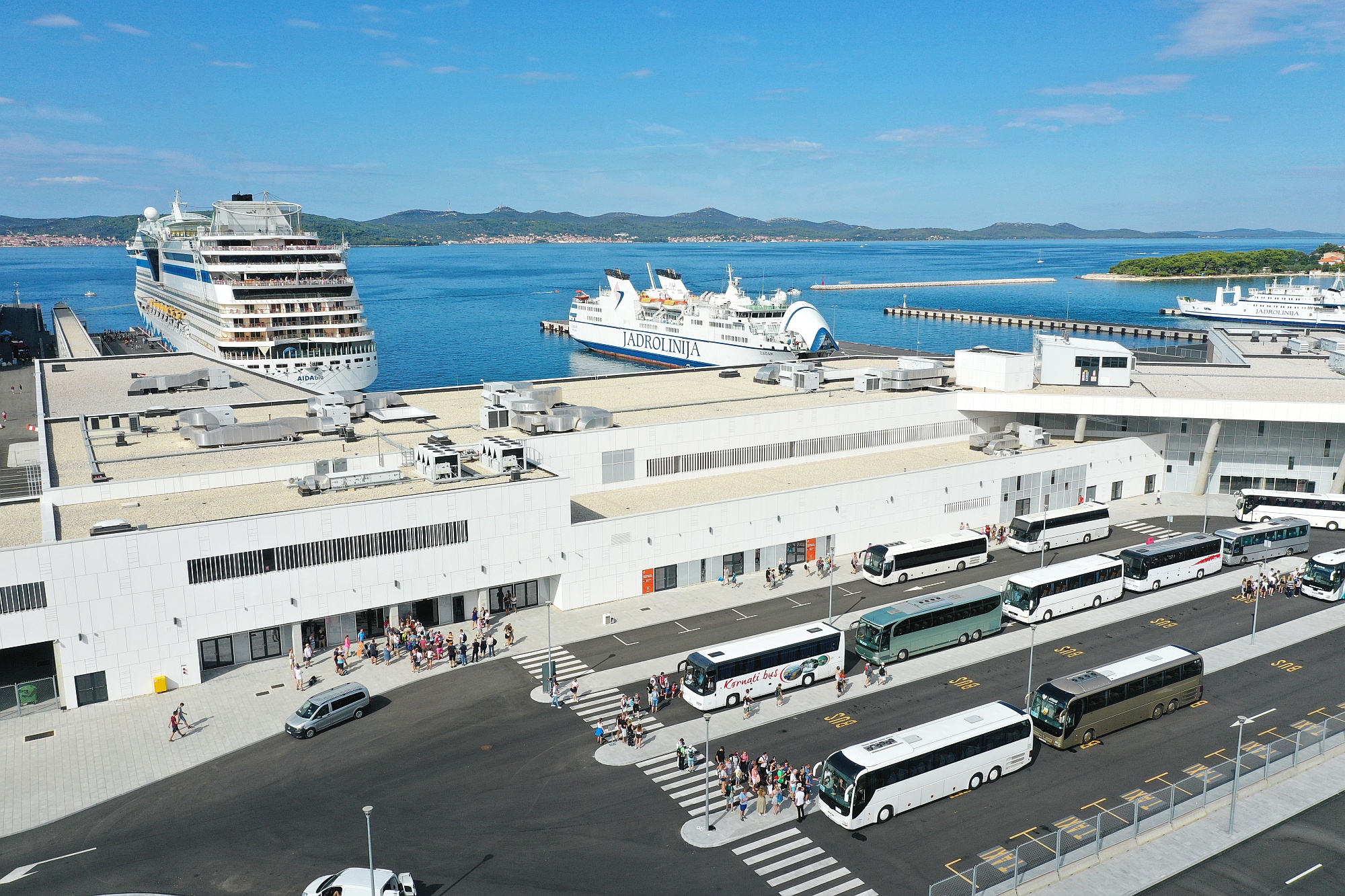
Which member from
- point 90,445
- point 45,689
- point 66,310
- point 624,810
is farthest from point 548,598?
point 66,310

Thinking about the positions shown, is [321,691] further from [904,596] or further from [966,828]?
[904,596]

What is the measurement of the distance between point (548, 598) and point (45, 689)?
2164 cm

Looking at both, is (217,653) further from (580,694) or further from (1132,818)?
(1132,818)

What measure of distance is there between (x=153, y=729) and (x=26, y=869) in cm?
836

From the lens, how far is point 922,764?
94.1 feet

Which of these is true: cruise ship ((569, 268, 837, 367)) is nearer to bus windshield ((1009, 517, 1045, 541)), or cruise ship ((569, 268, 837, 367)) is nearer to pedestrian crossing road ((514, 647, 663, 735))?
bus windshield ((1009, 517, 1045, 541))

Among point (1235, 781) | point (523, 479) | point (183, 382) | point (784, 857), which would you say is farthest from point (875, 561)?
point (183, 382)

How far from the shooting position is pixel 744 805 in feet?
94.0

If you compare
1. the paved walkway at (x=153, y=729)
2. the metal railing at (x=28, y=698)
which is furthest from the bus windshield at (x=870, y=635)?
the metal railing at (x=28, y=698)

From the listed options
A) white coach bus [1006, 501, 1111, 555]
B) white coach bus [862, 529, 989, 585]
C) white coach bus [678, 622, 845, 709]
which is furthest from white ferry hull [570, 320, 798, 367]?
white coach bus [678, 622, 845, 709]

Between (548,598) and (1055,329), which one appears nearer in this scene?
(548,598)

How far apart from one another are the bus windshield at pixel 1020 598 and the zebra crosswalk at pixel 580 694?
68.0 feet

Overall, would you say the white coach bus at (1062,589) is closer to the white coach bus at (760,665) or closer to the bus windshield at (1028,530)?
the bus windshield at (1028,530)

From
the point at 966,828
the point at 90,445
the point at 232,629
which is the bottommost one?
the point at 966,828
